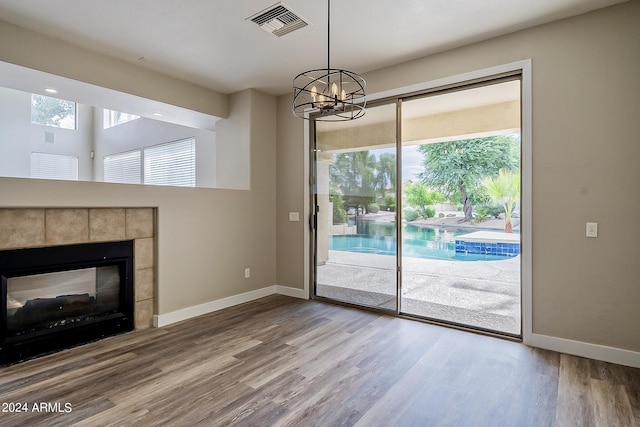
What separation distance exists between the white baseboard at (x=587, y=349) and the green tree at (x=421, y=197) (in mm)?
6198

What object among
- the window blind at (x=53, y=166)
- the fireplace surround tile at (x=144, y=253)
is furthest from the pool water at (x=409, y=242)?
the window blind at (x=53, y=166)

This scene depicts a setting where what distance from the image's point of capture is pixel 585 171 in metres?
2.79

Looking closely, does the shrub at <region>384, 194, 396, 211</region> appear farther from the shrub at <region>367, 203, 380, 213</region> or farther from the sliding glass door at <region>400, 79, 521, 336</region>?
the sliding glass door at <region>400, 79, 521, 336</region>

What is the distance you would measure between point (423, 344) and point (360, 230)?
157 cm

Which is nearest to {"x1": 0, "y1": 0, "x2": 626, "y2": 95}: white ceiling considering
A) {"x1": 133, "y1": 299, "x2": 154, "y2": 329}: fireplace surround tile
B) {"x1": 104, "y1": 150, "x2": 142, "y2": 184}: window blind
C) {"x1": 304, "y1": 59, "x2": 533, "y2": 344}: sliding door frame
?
{"x1": 304, "y1": 59, "x2": 533, "y2": 344}: sliding door frame

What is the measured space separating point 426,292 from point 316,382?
327 cm

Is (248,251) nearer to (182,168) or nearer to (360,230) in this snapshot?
(360,230)

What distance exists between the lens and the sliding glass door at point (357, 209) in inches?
155

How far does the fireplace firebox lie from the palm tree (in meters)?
7.18

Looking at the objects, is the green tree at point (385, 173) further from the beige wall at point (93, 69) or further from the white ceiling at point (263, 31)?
the beige wall at point (93, 69)

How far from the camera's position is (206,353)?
9.42 ft

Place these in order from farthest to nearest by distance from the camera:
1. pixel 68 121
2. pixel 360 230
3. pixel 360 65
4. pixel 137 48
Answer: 1. pixel 68 121
2. pixel 360 230
3. pixel 360 65
4. pixel 137 48

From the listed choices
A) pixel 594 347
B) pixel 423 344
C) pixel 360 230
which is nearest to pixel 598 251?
pixel 594 347

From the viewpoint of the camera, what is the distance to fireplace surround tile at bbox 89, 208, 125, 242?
319cm
